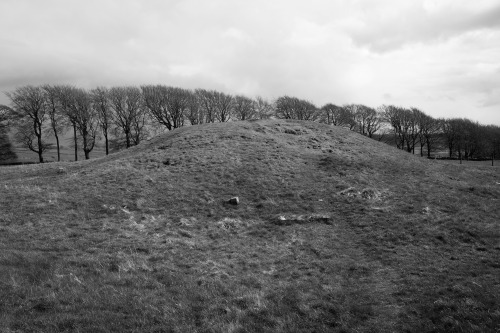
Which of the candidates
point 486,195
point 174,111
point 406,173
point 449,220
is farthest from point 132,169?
point 174,111

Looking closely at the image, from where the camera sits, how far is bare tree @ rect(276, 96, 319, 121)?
92812 millimetres

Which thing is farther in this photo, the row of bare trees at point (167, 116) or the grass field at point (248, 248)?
the row of bare trees at point (167, 116)

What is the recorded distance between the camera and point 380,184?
25.7 metres

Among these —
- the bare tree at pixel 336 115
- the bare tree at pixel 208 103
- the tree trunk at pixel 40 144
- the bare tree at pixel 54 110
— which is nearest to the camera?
the tree trunk at pixel 40 144

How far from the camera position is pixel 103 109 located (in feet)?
228

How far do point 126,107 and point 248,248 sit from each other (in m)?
65.9

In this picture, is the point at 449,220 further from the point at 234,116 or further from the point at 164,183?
the point at 234,116

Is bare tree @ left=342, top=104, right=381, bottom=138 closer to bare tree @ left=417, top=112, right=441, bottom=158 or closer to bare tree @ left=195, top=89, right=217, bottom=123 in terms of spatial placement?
bare tree @ left=417, top=112, right=441, bottom=158

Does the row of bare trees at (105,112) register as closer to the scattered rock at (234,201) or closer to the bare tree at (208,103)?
the bare tree at (208,103)

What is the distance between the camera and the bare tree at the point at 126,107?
232ft

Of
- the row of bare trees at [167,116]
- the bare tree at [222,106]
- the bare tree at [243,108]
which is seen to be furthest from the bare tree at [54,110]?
the bare tree at [243,108]

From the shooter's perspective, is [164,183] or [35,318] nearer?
[35,318]

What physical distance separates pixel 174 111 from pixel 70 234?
6231 cm

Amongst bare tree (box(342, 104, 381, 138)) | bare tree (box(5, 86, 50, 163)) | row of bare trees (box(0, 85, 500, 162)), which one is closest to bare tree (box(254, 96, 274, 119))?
row of bare trees (box(0, 85, 500, 162))
